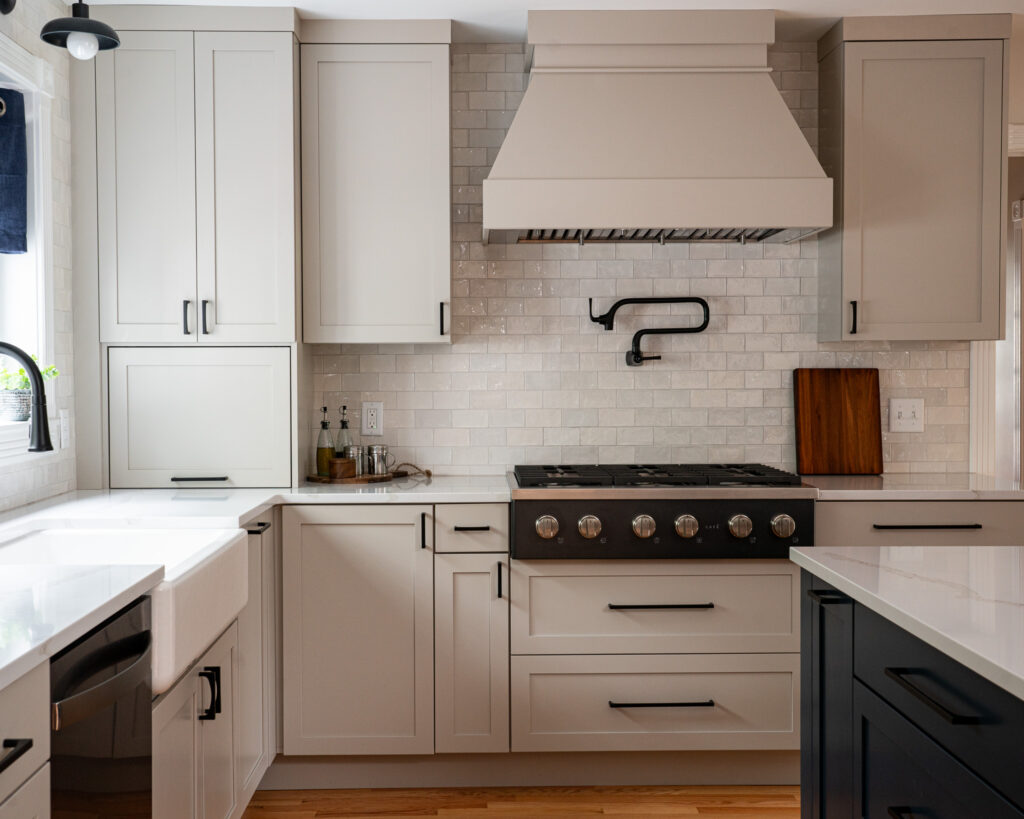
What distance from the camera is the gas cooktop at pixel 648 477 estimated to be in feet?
9.28

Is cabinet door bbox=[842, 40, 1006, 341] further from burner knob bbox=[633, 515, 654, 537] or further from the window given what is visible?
the window

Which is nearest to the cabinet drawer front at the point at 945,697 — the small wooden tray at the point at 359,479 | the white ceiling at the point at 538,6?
the small wooden tray at the point at 359,479

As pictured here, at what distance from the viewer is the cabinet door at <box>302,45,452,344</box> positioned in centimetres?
301

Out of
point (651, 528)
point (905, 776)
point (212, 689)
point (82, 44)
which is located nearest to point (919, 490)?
point (651, 528)

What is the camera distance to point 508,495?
9.16 ft

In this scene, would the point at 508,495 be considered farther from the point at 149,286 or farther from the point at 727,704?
the point at 149,286

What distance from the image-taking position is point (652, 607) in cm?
279

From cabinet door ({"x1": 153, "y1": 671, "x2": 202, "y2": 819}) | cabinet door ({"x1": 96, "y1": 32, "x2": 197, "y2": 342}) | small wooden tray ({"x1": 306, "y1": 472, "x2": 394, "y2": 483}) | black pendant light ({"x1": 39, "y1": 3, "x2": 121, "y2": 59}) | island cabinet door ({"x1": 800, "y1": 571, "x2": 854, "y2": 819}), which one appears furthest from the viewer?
small wooden tray ({"x1": 306, "y1": 472, "x2": 394, "y2": 483})

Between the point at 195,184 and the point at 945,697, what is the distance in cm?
268

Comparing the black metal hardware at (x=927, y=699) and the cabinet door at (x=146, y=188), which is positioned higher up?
the cabinet door at (x=146, y=188)

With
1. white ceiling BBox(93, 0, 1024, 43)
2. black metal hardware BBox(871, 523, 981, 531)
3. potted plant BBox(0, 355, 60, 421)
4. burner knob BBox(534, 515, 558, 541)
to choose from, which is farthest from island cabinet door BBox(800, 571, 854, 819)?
potted plant BBox(0, 355, 60, 421)

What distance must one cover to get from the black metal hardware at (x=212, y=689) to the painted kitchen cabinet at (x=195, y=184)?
1.25 metres

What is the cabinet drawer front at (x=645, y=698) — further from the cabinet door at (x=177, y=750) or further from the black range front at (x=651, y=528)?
the cabinet door at (x=177, y=750)

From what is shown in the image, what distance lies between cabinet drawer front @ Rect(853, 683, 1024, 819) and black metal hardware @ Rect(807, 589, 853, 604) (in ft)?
0.50
